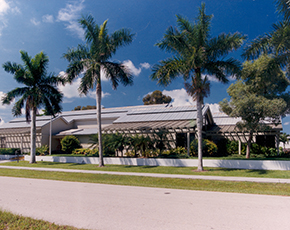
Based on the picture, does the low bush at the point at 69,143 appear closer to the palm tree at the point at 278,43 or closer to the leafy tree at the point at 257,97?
the leafy tree at the point at 257,97

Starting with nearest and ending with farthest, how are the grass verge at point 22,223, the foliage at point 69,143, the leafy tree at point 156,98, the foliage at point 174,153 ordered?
the grass verge at point 22,223, the foliage at point 174,153, the foliage at point 69,143, the leafy tree at point 156,98

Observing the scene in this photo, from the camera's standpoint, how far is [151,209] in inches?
242

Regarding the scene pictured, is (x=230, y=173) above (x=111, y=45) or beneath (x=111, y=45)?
beneath

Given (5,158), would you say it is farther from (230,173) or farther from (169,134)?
(230,173)

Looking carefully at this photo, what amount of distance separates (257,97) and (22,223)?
1859 cm

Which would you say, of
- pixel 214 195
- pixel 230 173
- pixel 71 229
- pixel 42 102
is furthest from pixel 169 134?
pixel 71 229

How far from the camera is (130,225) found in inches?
197

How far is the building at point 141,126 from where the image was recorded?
74.3 ft

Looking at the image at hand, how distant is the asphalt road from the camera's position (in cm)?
505

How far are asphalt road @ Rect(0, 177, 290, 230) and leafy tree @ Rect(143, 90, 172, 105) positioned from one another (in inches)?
2064

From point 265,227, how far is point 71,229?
4.22 meters

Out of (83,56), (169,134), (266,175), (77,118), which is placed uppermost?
(83,56)

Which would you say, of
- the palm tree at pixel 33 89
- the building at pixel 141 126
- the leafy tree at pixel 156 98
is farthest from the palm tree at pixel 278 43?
the leafy tree at pixel 156 98

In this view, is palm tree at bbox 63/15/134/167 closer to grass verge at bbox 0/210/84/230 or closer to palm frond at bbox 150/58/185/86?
palm frond at bbox 150/58/185/86
